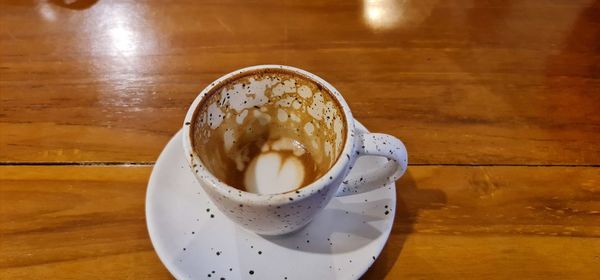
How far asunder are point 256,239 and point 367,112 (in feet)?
1.07

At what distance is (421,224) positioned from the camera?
687mm

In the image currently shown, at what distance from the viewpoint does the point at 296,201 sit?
0.51m

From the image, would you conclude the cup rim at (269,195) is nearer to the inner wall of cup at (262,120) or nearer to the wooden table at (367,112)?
the inner wall of cup at (262,120)

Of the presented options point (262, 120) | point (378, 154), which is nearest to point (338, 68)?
point (262, 120)

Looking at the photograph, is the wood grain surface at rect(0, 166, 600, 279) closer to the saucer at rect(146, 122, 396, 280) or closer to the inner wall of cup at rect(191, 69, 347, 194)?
the saucer at rect(146, 122, 396, 280)

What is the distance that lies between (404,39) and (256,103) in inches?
16.8

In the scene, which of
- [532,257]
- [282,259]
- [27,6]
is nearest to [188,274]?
[282,259]

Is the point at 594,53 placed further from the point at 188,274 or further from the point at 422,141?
the point at 188,274

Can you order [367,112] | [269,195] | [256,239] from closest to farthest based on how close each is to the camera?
[269,195] < [256,239] < [367,112]

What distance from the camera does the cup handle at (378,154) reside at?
55cm

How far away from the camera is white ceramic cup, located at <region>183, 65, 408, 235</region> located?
510 millimetres

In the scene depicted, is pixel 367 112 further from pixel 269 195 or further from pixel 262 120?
pixel 269 195

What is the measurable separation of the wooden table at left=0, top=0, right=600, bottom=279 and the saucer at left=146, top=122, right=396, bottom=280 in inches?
1.9

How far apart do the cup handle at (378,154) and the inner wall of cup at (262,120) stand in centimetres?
3
